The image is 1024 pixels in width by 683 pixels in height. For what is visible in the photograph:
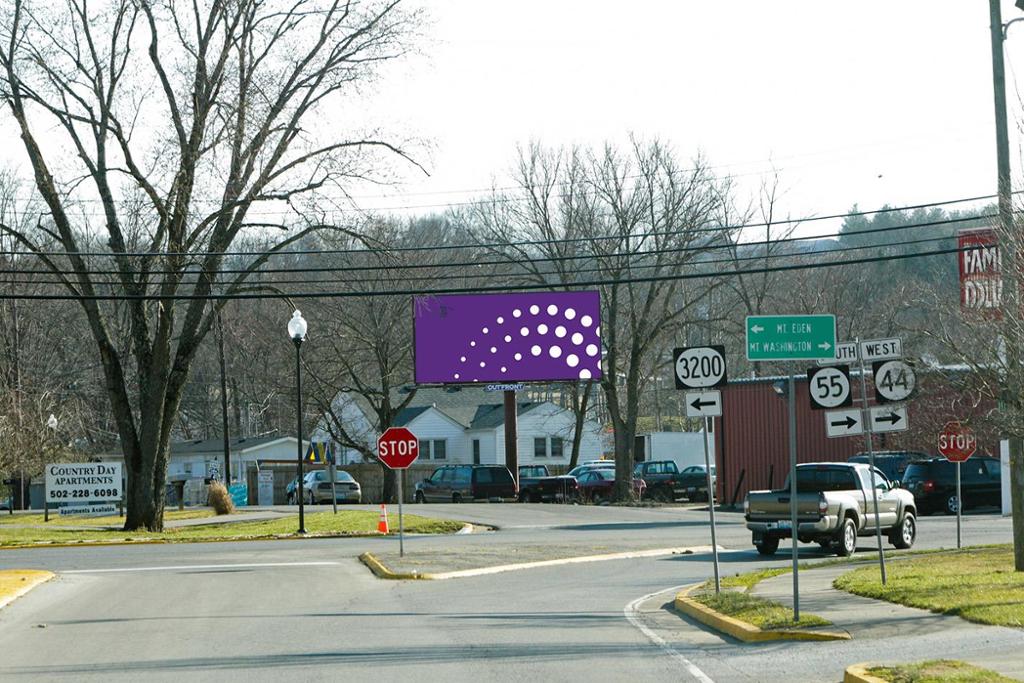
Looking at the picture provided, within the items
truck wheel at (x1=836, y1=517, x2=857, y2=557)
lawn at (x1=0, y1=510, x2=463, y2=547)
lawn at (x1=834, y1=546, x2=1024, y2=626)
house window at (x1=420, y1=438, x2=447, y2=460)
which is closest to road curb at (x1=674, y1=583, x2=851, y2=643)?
lawn at (x1=834, y1=546, x2=1024, y2=626)

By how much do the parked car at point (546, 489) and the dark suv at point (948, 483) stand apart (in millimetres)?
18760

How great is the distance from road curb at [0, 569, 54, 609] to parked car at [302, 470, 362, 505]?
108 ft

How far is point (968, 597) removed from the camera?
14.9 meters

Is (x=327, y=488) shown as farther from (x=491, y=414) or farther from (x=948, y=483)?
(x=948, y=483)

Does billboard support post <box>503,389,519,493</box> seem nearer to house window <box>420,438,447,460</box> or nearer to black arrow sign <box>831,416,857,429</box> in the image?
house window <box>420,438,447,460</box>

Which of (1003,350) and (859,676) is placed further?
(1003,350)

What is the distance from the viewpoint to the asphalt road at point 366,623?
11.4 meters

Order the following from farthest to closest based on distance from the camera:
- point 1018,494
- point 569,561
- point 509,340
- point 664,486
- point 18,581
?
point 664,486
point 509,340
point 569,561
point 18,581
point 1018,494

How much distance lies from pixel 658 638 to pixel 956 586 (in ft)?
15.0

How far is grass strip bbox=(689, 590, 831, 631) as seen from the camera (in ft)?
43.6

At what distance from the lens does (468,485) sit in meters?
56.8

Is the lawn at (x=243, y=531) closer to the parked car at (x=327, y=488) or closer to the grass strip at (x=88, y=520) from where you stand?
the grass strip at (x=88, y=520)

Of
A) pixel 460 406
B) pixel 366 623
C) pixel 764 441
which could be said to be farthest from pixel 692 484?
pixel 366 623

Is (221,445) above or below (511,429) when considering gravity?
below
